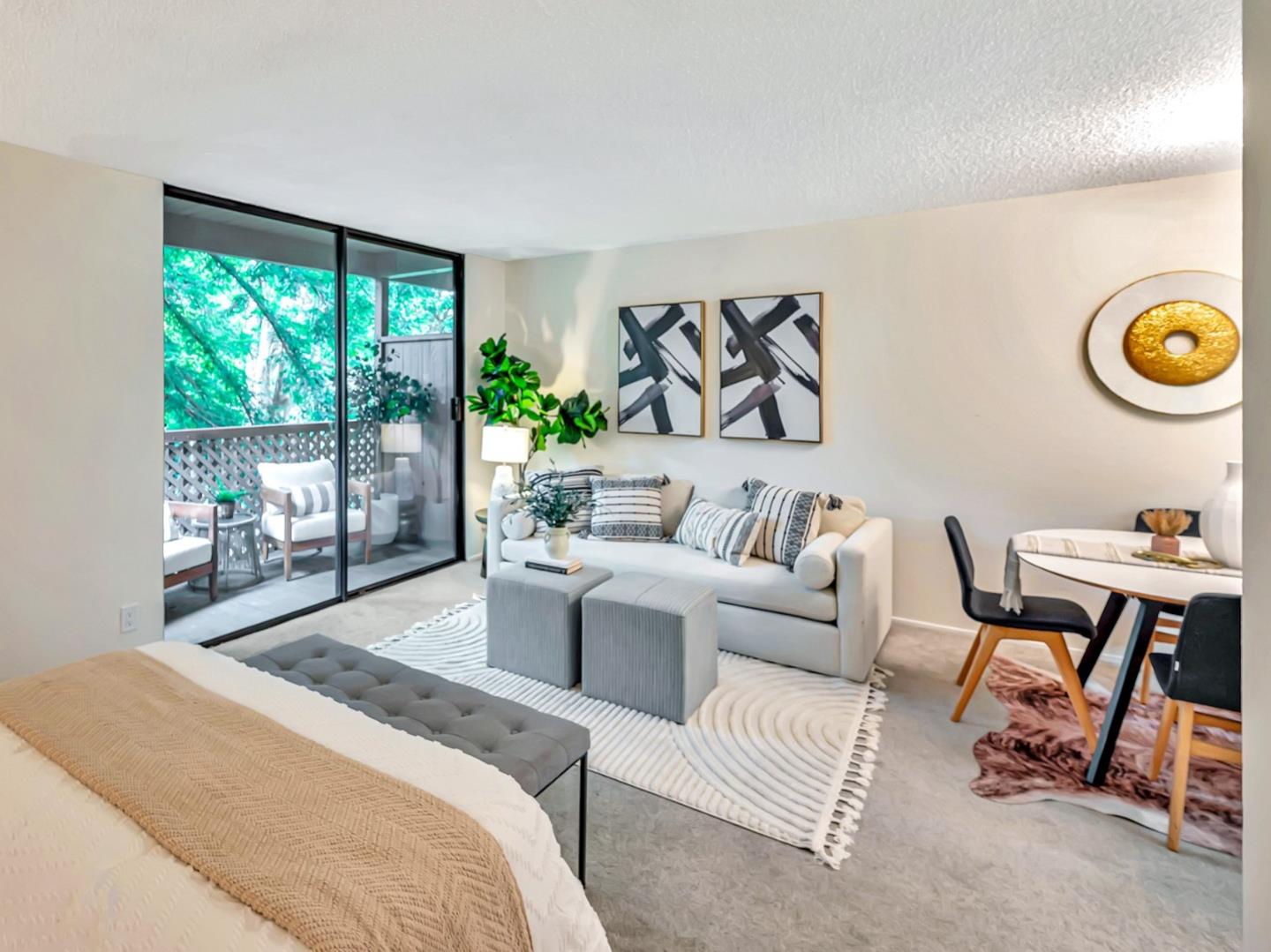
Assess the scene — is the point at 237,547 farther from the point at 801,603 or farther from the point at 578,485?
the point at 801,603

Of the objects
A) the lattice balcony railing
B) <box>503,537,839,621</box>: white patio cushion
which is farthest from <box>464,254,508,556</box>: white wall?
<box>503,537,839,621</box>: white patio cushion

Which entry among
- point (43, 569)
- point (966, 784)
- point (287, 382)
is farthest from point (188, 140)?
point (966, 784)

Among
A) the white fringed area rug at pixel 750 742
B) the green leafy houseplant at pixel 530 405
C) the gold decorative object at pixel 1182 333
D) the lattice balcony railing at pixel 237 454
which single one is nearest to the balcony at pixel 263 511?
the lattice balcony railing at pixel 237 454

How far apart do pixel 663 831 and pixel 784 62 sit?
7.85 feet

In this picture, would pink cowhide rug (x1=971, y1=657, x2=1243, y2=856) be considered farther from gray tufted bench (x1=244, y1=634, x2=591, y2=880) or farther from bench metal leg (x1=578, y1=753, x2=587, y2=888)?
gray tufted bench (x1=244, y1=634, x2=591, y2=880)

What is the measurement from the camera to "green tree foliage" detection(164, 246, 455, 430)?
10.7 ft

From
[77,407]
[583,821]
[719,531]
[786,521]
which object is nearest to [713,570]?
[719,531]

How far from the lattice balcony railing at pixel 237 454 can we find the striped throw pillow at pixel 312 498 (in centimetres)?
16

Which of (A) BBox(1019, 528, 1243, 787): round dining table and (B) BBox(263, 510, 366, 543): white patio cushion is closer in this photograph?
(A) BBox(1019, 528, 1243, 787): round dining table

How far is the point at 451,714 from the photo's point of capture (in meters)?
1.73

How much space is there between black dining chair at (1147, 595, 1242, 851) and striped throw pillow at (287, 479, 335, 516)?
4.09 meters

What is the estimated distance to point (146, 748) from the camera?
1284 mm

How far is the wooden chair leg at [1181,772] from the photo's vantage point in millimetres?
1845

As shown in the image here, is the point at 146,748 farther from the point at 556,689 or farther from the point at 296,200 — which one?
the point at 296,200
